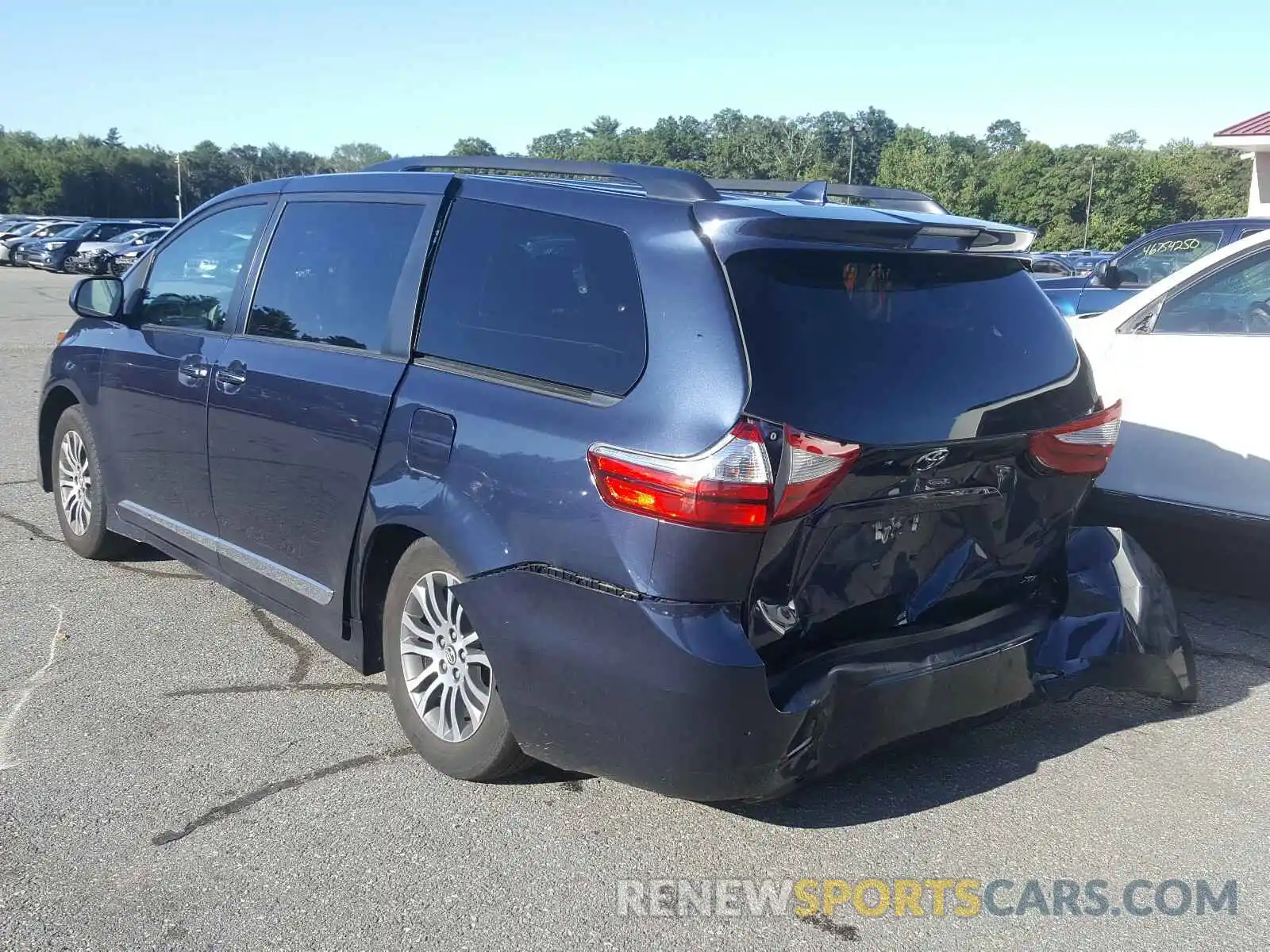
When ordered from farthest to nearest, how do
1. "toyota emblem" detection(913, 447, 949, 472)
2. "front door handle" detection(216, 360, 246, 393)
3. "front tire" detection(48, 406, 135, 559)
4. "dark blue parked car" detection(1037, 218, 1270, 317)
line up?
"dark blue parked car" detection(1037, 218, 1270, 317)
"front tire" detection(48, 406, 135, 559)
"front door handle" detection(216, 360, 246, 393)
"toyota emblem" detection(913, 447, 949, 472)

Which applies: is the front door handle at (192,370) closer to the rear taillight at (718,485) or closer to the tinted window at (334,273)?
the tinted window at (334,273)

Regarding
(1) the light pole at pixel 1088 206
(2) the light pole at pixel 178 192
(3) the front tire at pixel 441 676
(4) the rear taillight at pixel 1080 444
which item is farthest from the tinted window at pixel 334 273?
(2) the light pole at pixel 178 192

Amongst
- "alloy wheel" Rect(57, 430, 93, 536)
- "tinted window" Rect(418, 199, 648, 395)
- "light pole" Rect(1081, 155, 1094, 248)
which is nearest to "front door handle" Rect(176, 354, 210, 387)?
"alloy wheel" Rect(57, 430, 93, 536)

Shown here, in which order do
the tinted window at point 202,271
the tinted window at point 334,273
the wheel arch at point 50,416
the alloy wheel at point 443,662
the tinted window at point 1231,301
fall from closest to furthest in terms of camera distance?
the alloy wheel at point 443,662 < the tinted window at point 334,273 < the tinted window at point 202,271 < the tinted window at point 1231,301 < the wheel arch at point 50,416

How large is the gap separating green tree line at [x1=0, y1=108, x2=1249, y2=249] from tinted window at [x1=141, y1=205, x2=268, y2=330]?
187ft

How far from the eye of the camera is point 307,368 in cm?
422

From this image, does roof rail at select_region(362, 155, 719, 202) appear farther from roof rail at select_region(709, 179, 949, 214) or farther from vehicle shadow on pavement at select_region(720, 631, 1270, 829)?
vehicle shadow on pavement at select_region(720, 631, 1270, 829)

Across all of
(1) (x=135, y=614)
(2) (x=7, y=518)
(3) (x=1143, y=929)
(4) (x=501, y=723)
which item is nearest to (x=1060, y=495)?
(3) (x=1143, y=929)

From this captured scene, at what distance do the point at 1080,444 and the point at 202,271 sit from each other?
3.56 meters

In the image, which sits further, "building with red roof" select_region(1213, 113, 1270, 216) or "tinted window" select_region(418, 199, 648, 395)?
"building with red roof" select_region(1213, 113, 1270, 216)

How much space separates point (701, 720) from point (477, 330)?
142cm

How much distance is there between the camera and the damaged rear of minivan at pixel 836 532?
3.03 meters

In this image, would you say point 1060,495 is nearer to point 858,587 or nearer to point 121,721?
point 858,587

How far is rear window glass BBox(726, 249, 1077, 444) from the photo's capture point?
3.12m
